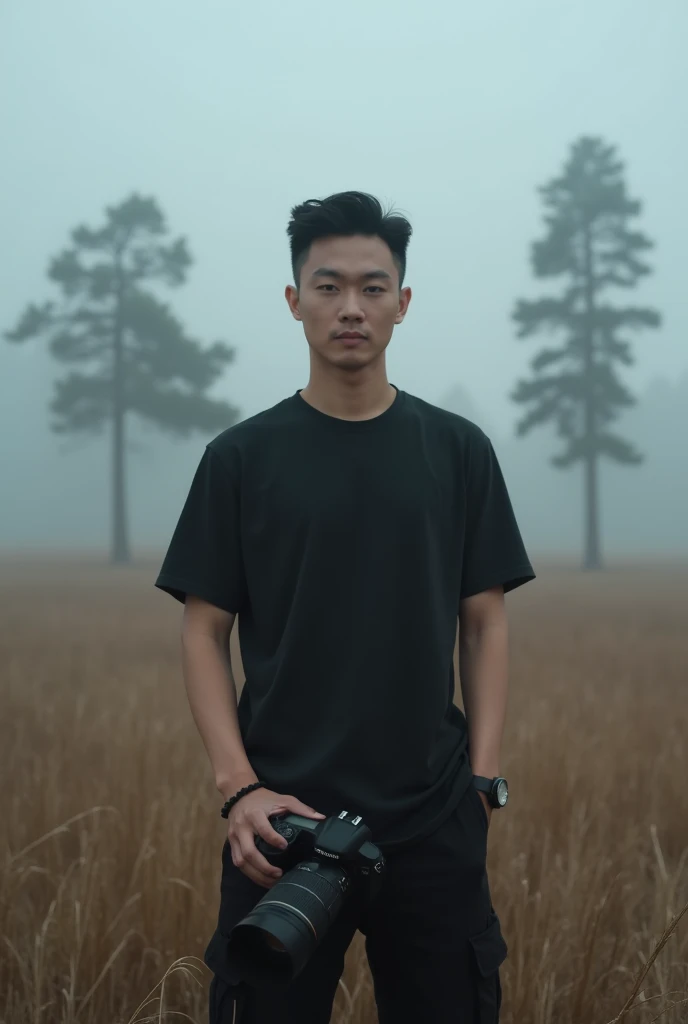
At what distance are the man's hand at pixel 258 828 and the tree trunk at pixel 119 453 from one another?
24.0 m

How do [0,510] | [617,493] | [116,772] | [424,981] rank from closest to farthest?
1. [424,981]
2. [116,772]
3. [0,510]
4. [617,493]

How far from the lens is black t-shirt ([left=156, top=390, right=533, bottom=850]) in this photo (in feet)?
5.49

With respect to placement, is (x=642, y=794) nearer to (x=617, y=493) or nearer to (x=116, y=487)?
(x=116, y=487)

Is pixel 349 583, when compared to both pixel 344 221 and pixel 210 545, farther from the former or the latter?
pixel 344 221

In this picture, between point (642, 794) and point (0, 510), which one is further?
point (0, 510)

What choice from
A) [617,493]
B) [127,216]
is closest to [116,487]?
[127,216]

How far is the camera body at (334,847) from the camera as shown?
4.97 feet

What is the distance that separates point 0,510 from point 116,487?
58841mm

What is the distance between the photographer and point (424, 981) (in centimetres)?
167

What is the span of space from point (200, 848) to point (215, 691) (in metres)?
1.41

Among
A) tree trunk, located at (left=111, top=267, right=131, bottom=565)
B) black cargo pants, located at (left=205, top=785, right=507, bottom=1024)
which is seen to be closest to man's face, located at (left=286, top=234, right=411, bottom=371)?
black cargo pants, located at (left=205, top=785, right=507, bottom=1024)

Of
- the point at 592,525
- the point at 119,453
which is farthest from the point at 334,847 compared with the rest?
the point at 119,453

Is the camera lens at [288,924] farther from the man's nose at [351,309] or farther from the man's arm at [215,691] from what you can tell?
the man's nose at [351,309]

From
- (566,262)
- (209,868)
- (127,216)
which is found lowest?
(209,868)
